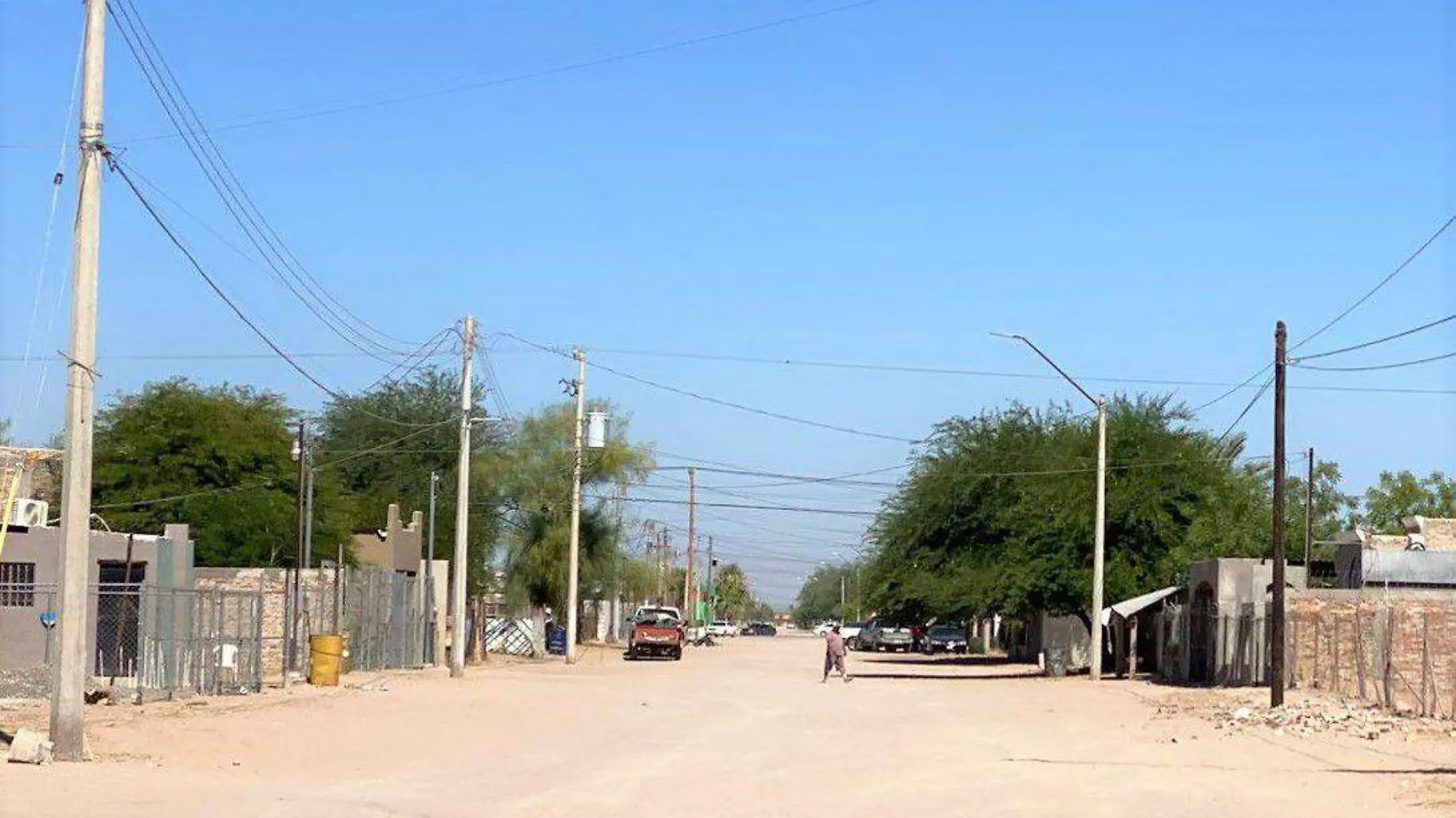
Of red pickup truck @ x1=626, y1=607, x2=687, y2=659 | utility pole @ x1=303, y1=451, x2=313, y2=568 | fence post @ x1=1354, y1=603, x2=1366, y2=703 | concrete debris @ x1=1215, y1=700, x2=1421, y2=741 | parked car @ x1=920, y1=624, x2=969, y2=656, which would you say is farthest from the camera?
parked car @ x1=920, y1=624, x2=969, y2=656

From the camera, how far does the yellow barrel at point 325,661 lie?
43156mm

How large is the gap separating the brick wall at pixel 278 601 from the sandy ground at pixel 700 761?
5.61 m

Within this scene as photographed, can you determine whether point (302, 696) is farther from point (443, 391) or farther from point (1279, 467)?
point (443, 391)

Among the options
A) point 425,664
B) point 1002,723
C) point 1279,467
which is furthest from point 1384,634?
point 425,664

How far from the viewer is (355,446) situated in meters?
99.8

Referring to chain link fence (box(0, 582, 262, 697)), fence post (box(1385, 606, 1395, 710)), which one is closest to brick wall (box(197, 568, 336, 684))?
chain link fence (box(0, 582, 262, 697))

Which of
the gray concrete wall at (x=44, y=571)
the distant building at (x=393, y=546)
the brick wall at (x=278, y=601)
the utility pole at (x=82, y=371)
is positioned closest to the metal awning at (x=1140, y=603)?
the brick wall at (x=278, y=601)

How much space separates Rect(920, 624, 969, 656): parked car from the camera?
96.1 meters

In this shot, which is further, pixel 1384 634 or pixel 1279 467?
pixel 1279 467

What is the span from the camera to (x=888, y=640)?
10312 cm

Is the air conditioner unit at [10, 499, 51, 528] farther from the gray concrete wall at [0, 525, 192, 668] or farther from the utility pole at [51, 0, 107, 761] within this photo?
the utility pole at [51, 0, 107, 761]

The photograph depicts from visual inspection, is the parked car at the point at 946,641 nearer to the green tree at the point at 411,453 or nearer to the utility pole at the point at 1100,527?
the green tree at the point at 411,453

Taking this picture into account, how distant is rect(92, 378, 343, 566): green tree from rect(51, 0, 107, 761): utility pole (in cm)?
3931

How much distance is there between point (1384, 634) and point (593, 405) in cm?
5867
